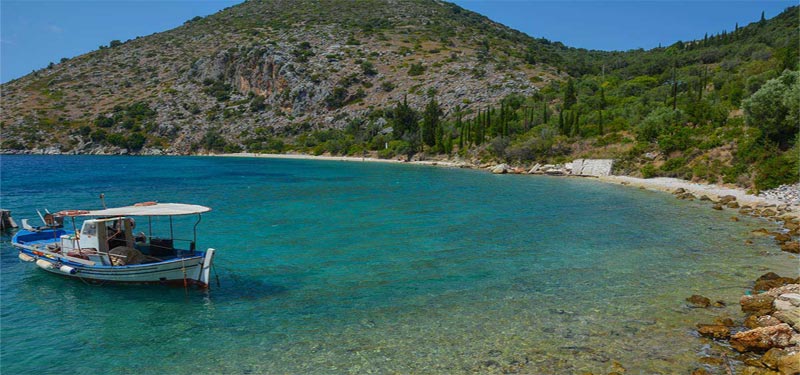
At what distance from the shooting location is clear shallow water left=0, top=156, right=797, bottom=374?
11.0 metres

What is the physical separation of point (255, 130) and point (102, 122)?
1627 inches

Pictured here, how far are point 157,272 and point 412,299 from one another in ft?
29.0

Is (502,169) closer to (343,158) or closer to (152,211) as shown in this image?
(343,158)

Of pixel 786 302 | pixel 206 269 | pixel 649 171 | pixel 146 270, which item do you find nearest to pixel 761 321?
pixel 786 302

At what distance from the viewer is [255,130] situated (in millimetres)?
124250

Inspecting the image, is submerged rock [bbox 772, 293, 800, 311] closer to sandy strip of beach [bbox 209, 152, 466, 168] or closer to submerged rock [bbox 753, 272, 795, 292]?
submerged rock [bbox 753, 272, 795, 292]

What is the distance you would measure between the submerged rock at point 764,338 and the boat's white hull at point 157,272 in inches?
606

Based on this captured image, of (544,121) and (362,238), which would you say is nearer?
(362,238)

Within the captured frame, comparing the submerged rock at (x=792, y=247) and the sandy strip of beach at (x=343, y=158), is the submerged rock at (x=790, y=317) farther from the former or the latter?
the sandy strip of beach at (x=343, y=158)

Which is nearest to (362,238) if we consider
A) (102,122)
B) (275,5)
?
(102,122)

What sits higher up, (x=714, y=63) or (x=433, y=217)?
(x=714, y=63)

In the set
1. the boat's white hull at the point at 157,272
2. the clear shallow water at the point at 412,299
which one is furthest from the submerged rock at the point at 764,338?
the boat's white hull at the point at 157,272

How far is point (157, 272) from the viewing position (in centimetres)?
1576

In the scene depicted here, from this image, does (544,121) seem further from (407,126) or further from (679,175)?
(679,175)
